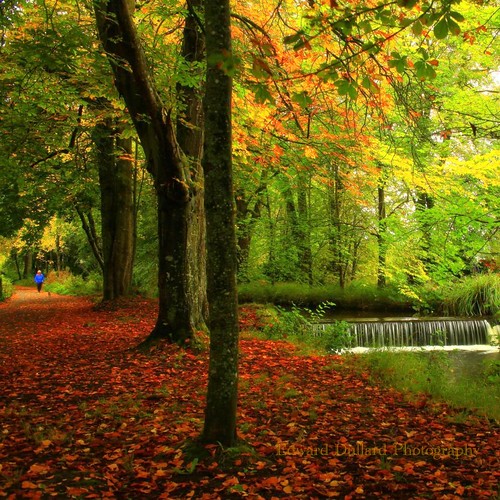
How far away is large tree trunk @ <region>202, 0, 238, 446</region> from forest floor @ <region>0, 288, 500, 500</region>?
0.65 meters

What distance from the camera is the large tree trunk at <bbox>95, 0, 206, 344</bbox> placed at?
21.6 ft

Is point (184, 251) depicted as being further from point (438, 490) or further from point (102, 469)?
point (438, 490)

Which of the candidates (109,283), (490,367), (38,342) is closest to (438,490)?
(490,367)

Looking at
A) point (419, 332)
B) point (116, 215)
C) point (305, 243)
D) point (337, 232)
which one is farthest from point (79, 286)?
point (419, 332)

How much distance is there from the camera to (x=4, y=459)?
3.64 meters

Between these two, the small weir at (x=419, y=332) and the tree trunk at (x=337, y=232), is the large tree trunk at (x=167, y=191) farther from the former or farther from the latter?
the tree trunk at (x=337, y=232)

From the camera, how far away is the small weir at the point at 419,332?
1274 cm

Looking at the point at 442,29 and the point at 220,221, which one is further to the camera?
the point at 220,221

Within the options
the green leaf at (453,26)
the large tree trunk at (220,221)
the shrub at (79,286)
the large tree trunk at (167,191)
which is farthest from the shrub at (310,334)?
the shrub at (79,286)

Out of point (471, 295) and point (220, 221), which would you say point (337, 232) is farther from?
point (220, 221)

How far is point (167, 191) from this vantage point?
23.5ft

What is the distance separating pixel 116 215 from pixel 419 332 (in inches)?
393

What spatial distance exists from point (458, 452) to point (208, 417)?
234 centimetres

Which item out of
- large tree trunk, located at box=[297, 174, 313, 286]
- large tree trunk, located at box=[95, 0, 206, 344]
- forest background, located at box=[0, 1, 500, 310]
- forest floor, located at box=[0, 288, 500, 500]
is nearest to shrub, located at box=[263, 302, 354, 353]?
forest floor, located at box=[0, 288, 500, 500]
